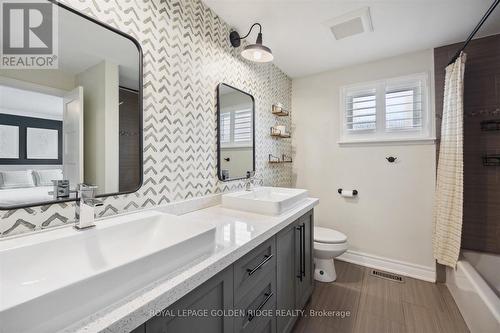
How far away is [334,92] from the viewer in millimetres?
2723

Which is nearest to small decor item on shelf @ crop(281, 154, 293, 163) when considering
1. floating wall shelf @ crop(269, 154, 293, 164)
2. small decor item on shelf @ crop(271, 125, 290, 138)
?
floating wall shelf @ crop(269, 154, 293, 164)

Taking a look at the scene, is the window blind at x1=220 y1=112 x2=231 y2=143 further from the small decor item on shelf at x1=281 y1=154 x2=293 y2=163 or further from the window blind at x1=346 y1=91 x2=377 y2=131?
the window blind at x1=346 y1=91 x2=377 y2=131

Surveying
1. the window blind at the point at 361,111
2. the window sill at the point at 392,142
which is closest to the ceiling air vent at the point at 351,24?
the window blind at the point at 361,111

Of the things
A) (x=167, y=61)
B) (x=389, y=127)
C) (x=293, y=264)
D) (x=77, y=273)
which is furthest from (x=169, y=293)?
(x=389, y=127)

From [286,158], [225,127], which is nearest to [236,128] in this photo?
[225,127]

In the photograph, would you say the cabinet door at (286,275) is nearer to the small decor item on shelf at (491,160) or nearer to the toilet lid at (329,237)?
the toilet lid at (329,237)

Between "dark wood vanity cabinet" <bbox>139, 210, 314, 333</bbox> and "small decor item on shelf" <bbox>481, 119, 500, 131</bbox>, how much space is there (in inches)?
69.5

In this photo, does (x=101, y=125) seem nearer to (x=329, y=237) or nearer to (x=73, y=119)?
(x=73, y=119)

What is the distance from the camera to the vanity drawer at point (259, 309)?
1.01 metres

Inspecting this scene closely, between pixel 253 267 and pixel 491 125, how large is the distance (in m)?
2.45

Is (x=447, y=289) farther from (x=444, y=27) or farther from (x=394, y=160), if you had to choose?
(x=444, y=27)

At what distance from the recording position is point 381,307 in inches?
72.9

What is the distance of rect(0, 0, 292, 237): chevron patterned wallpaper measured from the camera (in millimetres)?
1069

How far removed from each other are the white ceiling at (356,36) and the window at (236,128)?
720mm
